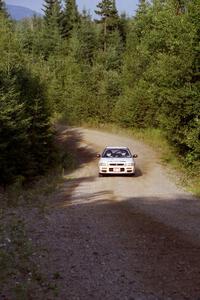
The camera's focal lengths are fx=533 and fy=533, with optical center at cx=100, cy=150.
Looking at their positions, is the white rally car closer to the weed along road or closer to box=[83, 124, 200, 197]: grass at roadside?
box=[83, 124, 200, 197]: grass at roadside

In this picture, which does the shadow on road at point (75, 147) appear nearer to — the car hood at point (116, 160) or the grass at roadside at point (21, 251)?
the car hood at point (116, 160)

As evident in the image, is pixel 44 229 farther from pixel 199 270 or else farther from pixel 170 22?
pixel 170 22

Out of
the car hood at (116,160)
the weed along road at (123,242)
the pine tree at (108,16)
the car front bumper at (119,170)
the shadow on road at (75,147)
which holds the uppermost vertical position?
the pine tree at (108,16)

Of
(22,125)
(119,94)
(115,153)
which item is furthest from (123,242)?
(119,94)

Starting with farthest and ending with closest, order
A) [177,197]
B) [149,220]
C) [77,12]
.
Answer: [77,12], [177,197], [149,220]

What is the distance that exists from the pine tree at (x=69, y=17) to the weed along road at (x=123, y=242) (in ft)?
262

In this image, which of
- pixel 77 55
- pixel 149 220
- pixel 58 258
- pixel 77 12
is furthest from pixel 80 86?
pixel 58 258

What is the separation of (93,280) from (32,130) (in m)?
23.3

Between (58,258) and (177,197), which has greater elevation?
(58,258)

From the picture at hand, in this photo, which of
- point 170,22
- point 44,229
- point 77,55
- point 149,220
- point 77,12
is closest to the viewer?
point 44,229

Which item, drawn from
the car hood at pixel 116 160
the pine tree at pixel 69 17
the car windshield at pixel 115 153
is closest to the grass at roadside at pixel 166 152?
the car hood at pixel 116 160

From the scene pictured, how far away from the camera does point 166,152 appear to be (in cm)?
4088

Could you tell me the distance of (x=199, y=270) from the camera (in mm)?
9477

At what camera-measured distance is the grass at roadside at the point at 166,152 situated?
2716 centimetres
